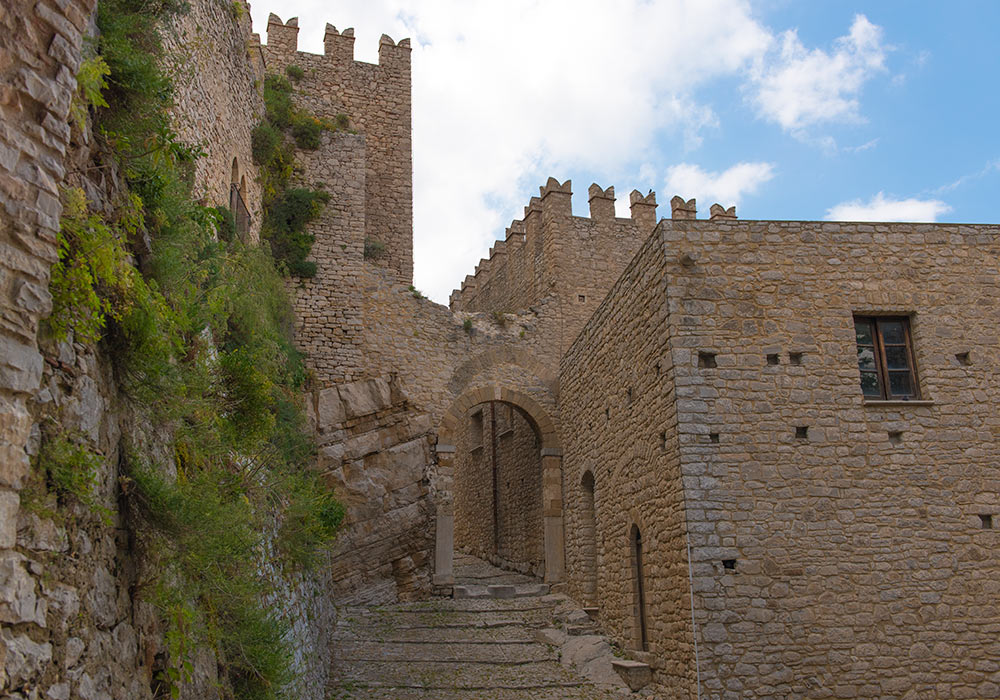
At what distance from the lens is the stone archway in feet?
50.2

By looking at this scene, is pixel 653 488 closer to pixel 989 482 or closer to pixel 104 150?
pixel 989 482

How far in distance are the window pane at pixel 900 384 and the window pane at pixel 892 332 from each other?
417mm

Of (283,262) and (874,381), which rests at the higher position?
(283,262)

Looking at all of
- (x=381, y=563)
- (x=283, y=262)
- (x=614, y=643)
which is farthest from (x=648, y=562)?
(x=283, y=262)

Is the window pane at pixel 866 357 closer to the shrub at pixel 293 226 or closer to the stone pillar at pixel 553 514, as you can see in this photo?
the stone pillar at pixel 553 514

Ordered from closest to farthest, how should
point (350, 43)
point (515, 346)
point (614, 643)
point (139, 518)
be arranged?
point (139, 518) < point (614, 643) < point (515, 346) < point (350, 43)

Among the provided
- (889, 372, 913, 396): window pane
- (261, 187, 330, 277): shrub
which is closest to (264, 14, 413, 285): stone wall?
(261, 187, 330, 277): shrub

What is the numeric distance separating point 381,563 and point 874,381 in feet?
29.3

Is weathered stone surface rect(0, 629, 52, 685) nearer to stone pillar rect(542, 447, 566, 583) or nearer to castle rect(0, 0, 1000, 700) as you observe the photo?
castle rect(0, 0, 1000, 700)

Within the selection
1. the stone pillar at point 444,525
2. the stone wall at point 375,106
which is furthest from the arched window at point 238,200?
the stone pillar at point 444,525

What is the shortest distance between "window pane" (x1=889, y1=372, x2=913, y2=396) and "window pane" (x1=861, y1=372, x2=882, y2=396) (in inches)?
6.7

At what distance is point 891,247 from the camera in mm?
10352

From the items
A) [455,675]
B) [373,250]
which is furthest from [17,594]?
[373,250]

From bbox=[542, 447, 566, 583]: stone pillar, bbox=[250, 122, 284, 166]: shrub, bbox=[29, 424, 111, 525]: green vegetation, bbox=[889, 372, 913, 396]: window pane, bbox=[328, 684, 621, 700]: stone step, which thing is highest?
bbox=[250, 122, 284, 166]: shrub
